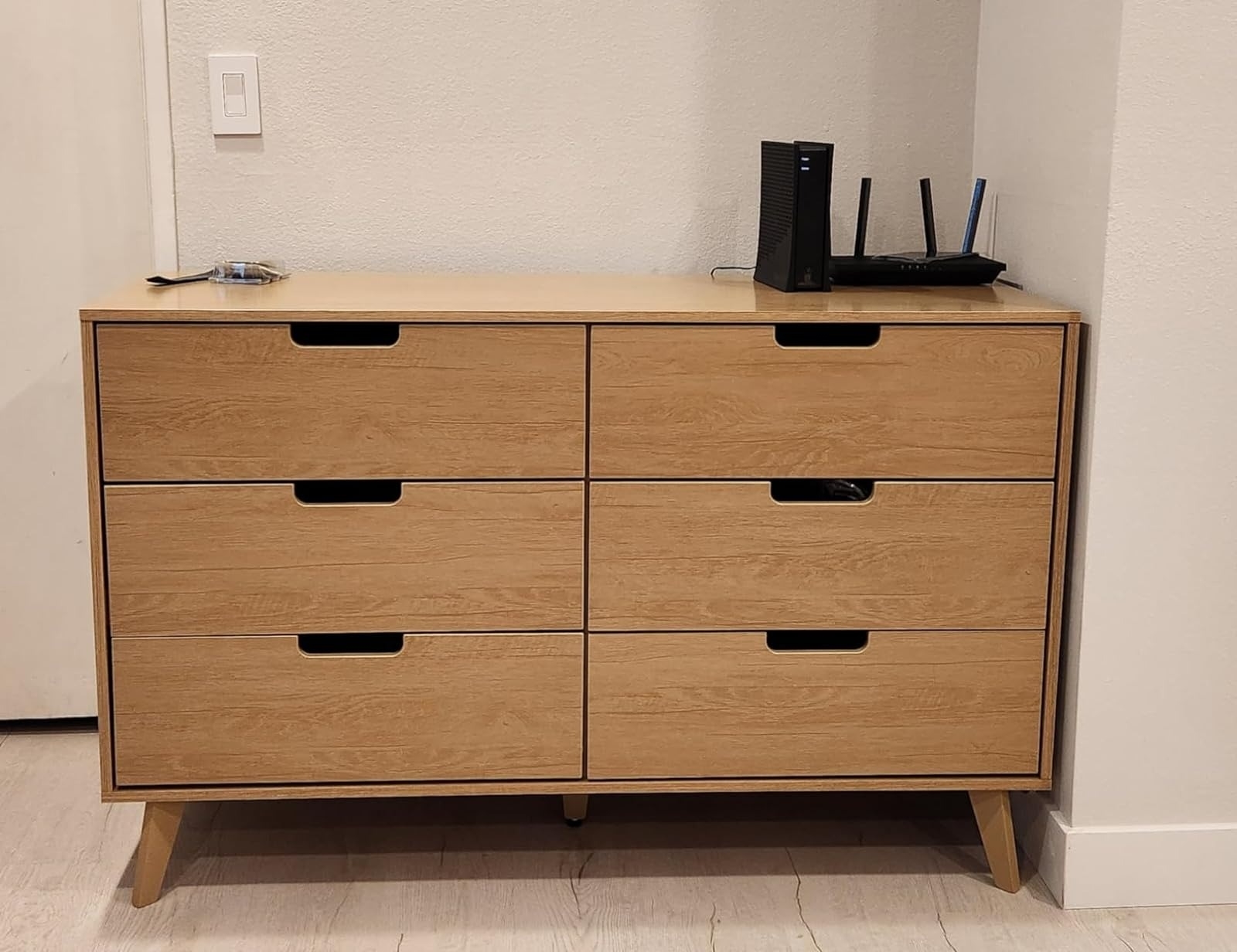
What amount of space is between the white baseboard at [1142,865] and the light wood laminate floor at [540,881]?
0.08ft

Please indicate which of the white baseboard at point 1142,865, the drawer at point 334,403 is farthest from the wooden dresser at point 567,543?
the white baseboard at point 1142,865

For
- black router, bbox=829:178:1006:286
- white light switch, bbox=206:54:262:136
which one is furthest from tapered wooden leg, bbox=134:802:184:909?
black router, bbox=829:178:1006:286

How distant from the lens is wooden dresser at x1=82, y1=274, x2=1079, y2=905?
165 centimetres

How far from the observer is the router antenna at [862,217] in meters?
1.99

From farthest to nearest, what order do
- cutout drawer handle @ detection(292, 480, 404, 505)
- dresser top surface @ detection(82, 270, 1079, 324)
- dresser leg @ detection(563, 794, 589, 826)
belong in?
1. dresser leg @ detection(563, 794, 589, 826)
2. cutout drawer handle @ detection(292, 480, 404, 505)
3. dresser top surface @ detection(82, 270, 1079, 324)

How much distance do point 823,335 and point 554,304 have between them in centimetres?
39

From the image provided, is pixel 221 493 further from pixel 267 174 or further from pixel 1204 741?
pixel 1204 741

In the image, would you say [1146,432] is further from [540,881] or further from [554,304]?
[540,881]

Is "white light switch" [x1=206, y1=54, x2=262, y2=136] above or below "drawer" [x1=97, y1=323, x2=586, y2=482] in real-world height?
above

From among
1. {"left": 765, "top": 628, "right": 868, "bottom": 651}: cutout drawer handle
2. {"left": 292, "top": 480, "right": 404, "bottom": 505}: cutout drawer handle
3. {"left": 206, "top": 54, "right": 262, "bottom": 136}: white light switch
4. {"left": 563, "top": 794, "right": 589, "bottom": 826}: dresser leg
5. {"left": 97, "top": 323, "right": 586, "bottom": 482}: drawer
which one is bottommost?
{"left": 563, "top": 794, "right": 589, "bottom": 826}: dresser leg

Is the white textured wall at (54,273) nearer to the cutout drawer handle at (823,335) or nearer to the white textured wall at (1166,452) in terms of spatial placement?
the cutout drawer handle at (823,335)

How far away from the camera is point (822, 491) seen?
1.78 metres

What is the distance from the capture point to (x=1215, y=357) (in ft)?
5.56

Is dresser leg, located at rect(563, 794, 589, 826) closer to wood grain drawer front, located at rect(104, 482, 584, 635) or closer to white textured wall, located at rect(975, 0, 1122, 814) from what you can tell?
wood grain drawer front, located at rect(104, 482, 584, 635)
